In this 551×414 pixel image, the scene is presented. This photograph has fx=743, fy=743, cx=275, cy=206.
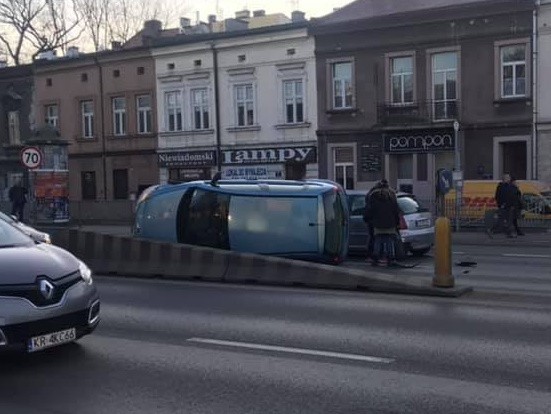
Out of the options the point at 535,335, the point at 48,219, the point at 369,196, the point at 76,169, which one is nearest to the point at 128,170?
the point at 76,169

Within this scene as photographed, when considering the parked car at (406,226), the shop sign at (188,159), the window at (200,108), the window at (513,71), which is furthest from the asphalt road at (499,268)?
the window at (200,108)

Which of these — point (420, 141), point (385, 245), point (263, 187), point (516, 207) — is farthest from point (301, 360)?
point (420, 141)

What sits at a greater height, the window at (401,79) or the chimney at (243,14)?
the chimney at (243,14)

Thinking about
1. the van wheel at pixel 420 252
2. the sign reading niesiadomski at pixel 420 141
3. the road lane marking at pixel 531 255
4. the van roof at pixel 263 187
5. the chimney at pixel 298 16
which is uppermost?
the chimney at pixel 298 16

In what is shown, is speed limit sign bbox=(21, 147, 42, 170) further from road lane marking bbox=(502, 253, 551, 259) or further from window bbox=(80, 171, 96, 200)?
window bbox=(80, 171, 96, 200)

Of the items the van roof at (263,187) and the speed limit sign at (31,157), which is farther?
the speed limit sign at (31,157)

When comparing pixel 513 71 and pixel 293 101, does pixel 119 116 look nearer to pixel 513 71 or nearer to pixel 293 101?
pixel 293 101

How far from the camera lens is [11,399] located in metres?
5.76

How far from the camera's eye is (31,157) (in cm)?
2000

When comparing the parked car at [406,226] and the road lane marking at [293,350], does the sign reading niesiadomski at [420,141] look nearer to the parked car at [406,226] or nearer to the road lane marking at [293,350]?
the parked car at [406,226]

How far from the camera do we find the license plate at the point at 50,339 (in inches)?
248

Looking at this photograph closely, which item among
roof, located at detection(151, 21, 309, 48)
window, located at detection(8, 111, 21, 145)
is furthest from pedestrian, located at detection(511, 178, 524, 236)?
window, located at detection(8, 111, 21, 145)

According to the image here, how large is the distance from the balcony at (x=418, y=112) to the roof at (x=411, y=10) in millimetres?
3349

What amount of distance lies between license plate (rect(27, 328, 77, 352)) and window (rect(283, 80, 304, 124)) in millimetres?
27232
